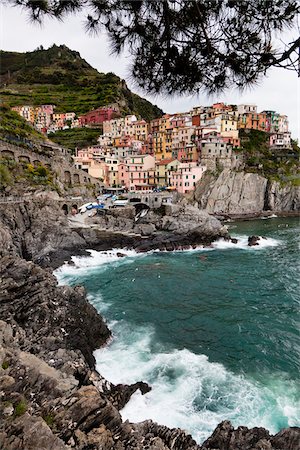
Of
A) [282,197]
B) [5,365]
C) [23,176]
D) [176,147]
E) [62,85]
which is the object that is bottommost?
[5,365]

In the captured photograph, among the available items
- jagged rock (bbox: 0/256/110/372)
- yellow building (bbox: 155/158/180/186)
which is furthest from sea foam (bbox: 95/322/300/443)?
yellow building (bbox: 155/158/180/186)

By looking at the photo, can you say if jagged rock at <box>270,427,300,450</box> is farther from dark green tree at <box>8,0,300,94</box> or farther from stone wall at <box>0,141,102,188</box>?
stone wall at <box>0,141,102,188</box>

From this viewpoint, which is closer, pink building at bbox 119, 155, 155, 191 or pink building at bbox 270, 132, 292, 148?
pink building at bbox 119, 155, 155, 191

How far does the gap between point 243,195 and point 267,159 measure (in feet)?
47.2

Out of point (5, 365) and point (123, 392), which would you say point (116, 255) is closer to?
point (123, 392)

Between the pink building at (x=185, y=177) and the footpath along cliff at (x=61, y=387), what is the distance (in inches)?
1850

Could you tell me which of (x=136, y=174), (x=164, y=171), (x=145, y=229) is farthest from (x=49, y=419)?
(x=164, y=171)

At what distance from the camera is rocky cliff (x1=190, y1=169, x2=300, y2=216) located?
63.4 meters

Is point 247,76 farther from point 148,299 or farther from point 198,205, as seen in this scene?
point 198,205

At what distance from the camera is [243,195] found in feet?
216

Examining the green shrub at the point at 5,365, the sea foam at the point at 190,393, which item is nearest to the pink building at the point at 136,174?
the sea foam at the point at 190,393

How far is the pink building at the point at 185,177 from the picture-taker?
6259 cm

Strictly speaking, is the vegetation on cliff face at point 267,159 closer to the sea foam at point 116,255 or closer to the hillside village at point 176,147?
the hillside village at point 176,147

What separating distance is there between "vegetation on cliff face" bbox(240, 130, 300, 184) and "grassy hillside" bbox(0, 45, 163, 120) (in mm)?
46174
